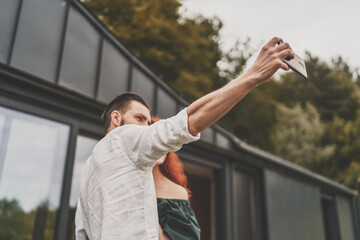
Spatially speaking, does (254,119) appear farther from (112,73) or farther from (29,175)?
(29,175)

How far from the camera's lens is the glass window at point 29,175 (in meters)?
2.91

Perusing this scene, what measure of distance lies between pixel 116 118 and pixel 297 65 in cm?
86

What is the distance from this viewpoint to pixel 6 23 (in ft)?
10.0

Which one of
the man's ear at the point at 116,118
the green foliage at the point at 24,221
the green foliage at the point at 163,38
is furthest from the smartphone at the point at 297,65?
the green foliage at the point at 163,38

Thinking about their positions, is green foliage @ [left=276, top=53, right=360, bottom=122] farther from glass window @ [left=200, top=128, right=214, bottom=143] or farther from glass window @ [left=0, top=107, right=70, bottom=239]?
glass window @ [left=0, top=107, right=70, bottom=239]

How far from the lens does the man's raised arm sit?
1.04 m

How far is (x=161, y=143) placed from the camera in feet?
3.55

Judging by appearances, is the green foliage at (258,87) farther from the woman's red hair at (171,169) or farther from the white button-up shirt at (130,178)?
the white button-up shirt at (130,178)

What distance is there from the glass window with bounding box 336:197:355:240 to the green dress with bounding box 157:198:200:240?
10.5 metres

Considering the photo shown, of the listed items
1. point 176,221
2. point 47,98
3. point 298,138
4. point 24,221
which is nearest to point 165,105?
point 47,98

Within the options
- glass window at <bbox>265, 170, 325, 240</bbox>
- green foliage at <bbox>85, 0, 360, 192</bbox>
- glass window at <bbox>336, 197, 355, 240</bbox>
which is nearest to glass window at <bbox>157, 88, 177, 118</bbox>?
glass window at <bbox>265, 170, 325, 240</bbox>

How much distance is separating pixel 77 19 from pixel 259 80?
11.0 ft

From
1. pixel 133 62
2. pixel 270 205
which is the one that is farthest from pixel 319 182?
pixel 133 62

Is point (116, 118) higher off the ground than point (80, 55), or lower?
lower
